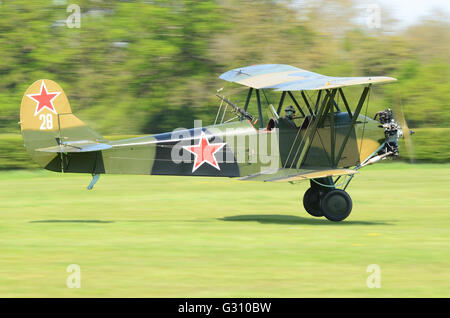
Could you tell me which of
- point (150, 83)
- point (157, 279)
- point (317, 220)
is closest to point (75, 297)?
point (157, 279)

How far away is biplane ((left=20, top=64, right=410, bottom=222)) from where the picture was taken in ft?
42.0

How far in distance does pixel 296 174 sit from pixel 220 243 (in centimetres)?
233

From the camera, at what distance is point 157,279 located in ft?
27.7

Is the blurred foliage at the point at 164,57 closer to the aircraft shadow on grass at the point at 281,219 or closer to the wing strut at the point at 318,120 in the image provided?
the aircraft shadow on grass at the point at 281,219

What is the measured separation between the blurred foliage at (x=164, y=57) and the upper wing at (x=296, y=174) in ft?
63.2

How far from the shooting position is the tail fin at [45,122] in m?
12.7

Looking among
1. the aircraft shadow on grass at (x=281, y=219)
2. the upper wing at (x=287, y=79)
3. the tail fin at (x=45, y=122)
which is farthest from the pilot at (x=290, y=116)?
the tail fin at (x=45, y=122)

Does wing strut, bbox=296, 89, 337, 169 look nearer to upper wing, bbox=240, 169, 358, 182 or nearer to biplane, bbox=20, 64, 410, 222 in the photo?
biplane, bbox=20, 64, 410, 222

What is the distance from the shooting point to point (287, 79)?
13414 millimetres

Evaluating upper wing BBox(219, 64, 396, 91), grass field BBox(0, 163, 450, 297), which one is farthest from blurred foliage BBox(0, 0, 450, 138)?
upper wing BBox(219, 64, 396, 91)

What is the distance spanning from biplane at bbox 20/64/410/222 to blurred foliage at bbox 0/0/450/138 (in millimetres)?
18822

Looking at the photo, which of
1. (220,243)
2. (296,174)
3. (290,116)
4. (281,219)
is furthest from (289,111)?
(220,243)

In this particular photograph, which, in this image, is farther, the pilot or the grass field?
the pilot

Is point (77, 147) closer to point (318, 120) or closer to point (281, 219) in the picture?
point (281, 219)
